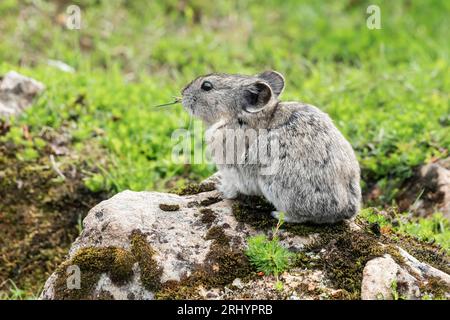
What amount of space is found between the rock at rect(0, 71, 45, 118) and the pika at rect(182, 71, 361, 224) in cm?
330

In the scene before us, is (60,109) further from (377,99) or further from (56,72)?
(377,99)

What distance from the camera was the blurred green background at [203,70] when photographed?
8492 mm

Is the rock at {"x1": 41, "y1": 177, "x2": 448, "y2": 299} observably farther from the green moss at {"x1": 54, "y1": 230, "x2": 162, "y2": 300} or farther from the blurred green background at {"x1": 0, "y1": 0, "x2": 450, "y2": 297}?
the blurred green background at {"x1": 0, "y1": 0, "x2": 450, "y2": 297}

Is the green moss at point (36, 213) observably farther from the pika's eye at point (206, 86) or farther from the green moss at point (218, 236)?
the green moss at point (218, 236)

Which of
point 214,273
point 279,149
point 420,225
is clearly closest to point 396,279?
point 214,273

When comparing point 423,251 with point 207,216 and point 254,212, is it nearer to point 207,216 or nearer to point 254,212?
point 254,212

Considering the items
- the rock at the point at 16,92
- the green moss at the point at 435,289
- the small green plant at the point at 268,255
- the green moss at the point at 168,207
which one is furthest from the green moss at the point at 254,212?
the rock at the point at 16,92

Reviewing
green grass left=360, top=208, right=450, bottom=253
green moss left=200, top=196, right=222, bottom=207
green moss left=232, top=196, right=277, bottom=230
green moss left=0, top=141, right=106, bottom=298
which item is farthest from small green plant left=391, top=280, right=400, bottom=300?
green moss left=0, top=141, right=106, bottom=298

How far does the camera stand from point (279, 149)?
19.2ft

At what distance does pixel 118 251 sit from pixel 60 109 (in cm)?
422

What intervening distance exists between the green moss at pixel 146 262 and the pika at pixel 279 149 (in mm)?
1087

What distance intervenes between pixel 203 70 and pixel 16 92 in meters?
3.75

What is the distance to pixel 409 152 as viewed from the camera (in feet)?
27.6

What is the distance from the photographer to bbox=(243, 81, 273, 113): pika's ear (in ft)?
19.9
